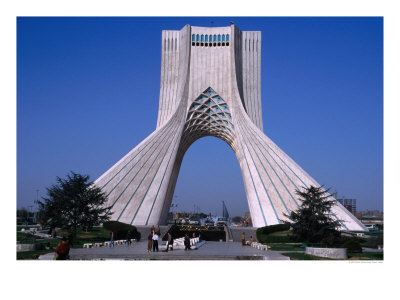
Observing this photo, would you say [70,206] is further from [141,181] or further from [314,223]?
[314,223]

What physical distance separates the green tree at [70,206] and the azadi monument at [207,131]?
4091 mm

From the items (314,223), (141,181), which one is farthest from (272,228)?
(141,181)

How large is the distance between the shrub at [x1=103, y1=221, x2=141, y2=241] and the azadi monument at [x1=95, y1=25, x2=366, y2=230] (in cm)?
143

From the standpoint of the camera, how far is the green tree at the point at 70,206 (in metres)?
16.4

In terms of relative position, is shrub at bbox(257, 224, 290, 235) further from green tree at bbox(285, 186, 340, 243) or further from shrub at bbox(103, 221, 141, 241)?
shrub at bbox(103, 221, 141, 241)

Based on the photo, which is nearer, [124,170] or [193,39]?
[124,170]

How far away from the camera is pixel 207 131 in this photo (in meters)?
34.3

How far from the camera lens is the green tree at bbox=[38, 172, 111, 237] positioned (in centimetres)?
1644

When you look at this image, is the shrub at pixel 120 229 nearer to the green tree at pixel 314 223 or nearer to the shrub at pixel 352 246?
the green tree at pixel 314 223
